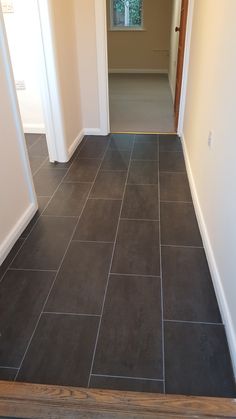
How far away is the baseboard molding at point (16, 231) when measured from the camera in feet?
6.48

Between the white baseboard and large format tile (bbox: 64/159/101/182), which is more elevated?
the white baseboard

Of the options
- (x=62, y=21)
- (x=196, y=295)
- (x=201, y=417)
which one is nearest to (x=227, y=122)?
(x=196, y=295)

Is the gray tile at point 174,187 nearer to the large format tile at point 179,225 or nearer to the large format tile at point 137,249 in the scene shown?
the large format tile at point 179,225

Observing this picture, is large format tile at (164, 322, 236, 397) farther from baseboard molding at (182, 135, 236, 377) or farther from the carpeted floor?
the carpeted floor

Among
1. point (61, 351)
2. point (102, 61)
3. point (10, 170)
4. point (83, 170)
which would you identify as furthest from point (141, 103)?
point (61, 351)

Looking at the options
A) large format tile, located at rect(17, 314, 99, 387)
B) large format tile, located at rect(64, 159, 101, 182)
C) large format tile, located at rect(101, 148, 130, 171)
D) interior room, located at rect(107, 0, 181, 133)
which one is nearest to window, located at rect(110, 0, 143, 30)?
interior room, located at rect(107, 0, 181, 133)

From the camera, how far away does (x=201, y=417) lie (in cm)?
93

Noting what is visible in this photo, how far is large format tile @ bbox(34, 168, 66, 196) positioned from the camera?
2761 millimetres

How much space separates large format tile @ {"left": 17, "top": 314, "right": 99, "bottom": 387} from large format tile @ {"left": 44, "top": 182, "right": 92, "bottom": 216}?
995 mm

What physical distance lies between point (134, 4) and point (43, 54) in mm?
5470

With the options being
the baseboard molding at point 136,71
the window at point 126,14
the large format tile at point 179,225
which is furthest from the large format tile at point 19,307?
the window at point 126,14

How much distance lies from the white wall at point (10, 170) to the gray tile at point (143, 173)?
Answer: 0.99 m

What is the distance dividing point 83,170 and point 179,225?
1.24 meters

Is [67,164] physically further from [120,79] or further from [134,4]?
[134,4]
